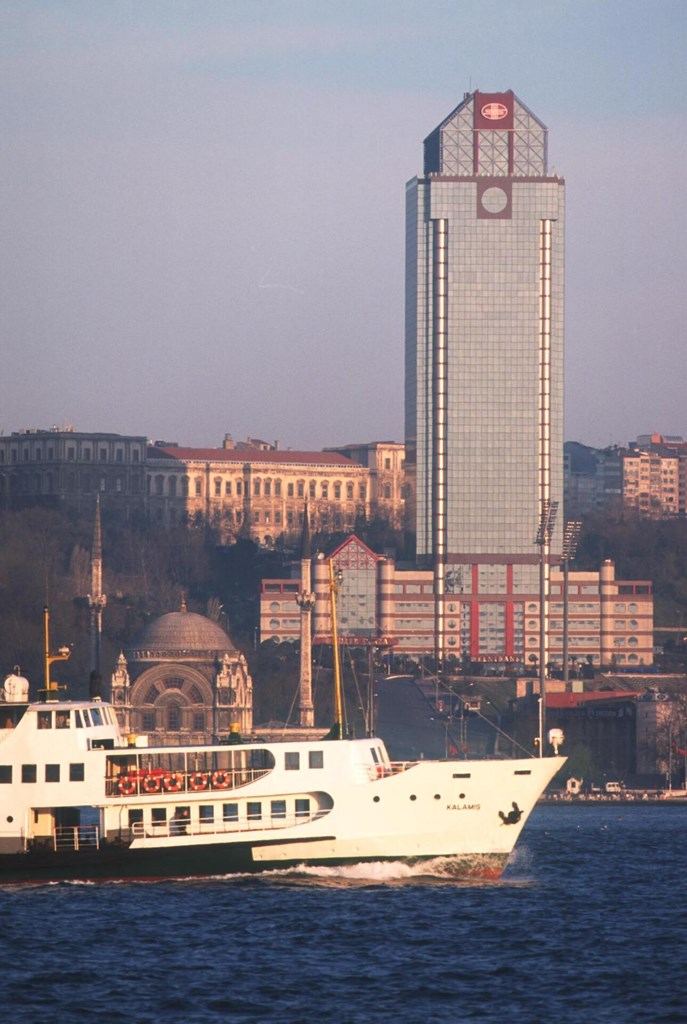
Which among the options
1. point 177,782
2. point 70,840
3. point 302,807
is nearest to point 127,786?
point 177,782

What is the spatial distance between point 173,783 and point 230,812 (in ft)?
7.13

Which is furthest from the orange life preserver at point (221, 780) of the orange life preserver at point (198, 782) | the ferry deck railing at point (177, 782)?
the orange life preserver at point (198, 782)

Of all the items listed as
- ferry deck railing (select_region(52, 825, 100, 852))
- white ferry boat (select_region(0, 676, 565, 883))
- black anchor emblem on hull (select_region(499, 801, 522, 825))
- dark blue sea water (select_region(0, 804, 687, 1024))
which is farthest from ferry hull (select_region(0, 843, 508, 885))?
black anchor emblem on hull (select_region(499, 801, 522, 825))

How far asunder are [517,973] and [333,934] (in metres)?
7.51

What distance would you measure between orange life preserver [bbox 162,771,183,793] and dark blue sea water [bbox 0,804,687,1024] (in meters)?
3.29

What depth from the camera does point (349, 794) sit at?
3369 inches

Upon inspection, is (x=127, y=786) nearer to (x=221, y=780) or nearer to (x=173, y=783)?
(x=173, y=783)

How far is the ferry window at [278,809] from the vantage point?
86.1 meters

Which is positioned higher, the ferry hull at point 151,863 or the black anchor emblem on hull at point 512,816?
the black anchor emblem on hull at point 512,816

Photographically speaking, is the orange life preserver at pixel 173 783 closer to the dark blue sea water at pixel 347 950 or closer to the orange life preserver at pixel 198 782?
the orange life preserver at pixel 198 782

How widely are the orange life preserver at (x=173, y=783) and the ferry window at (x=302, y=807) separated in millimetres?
4036

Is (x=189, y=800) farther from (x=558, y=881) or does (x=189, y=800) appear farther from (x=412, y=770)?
(x=558, y=881)

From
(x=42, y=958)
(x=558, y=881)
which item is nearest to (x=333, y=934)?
(x=42, y=958)

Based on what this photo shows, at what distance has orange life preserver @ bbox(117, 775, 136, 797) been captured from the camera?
86.0 meters
